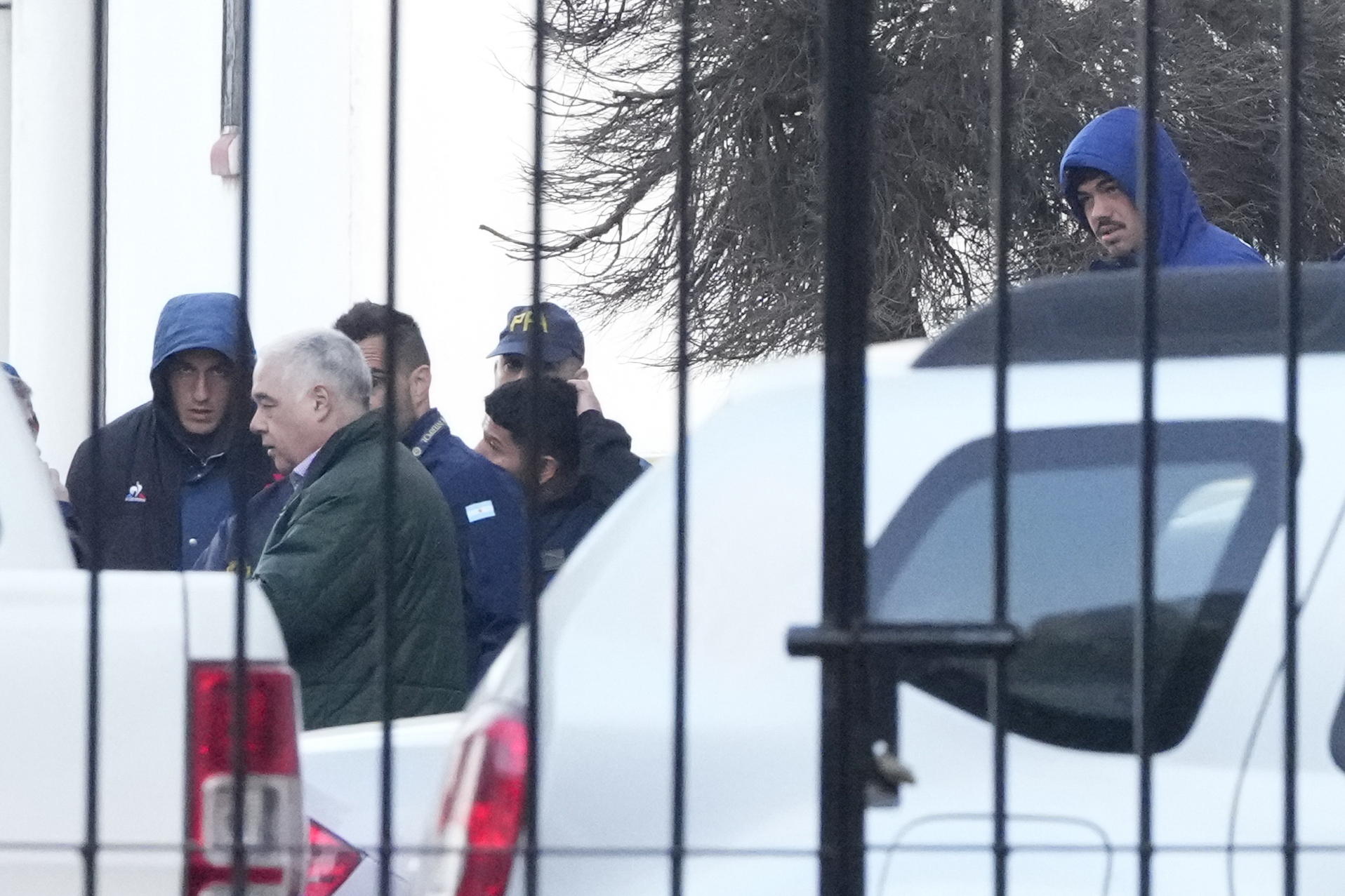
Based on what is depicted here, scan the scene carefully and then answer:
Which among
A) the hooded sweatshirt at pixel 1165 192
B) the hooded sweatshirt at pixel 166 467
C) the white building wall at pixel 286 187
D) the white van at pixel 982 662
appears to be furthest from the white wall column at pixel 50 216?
the white van at pixel 982 662

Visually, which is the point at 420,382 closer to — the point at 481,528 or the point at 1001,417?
the point at 481,528

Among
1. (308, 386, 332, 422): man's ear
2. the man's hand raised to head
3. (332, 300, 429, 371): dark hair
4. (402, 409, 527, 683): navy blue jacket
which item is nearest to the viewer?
(308, 386, 332, 422): man's ear

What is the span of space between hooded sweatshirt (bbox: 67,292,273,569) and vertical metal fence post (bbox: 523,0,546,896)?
2.76m

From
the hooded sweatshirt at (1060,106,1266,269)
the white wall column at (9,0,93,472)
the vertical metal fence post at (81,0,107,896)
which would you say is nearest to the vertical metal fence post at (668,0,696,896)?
the vertical metal fence post at (81,0,107,896)

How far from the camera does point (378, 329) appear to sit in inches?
209

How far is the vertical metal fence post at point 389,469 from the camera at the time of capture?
1.75 m

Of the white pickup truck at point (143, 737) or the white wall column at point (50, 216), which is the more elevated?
the white wall column at point (50, 216)

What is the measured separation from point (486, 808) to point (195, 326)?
9.30 feet

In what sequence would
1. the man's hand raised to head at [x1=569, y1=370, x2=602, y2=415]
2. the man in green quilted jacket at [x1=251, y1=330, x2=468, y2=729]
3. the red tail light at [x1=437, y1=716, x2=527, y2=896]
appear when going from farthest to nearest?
1. the man's hand raised to head at [x1=569, y1=370, x2=602, y2=415]
2. the man in green quilted jacket at [x1=251, y1=330, x2=468, y2=729]
3. the red tail light at [x1=437, y1=716, x2=527, y2=896]

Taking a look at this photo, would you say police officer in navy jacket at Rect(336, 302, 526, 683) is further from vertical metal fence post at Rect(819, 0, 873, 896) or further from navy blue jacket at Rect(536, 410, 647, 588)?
vertical metal fence post at Rect(819, 0, 873, 896)

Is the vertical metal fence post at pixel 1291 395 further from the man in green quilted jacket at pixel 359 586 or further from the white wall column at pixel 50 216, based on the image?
the white wall column at pixel 50 216

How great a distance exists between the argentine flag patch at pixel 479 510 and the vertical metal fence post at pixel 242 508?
8.91ft

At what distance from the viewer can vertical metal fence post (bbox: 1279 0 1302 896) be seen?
5.66 feet

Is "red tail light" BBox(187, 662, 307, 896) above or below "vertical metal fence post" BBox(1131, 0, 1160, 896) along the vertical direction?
below
